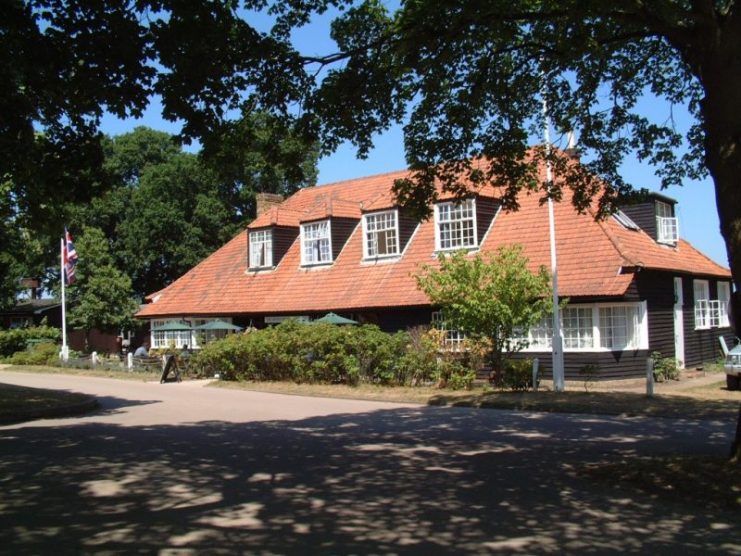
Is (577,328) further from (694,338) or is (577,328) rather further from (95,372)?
(95,372)

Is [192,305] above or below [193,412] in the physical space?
above

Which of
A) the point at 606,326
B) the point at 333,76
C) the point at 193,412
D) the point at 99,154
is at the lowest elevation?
the point at 193,412

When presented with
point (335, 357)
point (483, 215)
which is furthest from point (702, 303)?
point (335, 357)

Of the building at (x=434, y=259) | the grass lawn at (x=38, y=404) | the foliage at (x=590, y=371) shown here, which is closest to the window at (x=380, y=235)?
the building at (x=434, y=259)

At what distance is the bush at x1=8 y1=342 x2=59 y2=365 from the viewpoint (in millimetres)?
38094

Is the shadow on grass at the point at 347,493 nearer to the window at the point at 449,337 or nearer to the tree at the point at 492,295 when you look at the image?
the tree at the point at 492,295

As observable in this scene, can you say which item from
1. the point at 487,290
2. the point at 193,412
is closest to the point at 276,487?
the point at 193,412

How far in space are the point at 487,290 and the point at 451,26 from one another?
33.3ft

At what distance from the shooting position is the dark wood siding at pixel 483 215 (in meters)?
25.9

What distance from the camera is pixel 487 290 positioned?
19.2m

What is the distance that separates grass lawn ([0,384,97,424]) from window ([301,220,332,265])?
12.5 metres

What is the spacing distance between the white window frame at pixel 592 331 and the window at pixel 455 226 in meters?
4.11

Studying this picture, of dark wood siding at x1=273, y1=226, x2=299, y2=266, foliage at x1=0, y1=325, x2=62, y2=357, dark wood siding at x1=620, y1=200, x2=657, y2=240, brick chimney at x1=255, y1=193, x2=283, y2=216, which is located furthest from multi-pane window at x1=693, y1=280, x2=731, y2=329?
foliage at x1=0, y1=325, x2=62, y2=357

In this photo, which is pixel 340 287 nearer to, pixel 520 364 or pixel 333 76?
pixel 520 364
